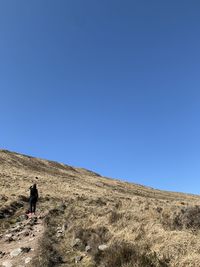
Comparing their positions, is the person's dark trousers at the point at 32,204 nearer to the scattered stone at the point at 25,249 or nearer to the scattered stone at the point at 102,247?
the scattered stone at the point at 25,249

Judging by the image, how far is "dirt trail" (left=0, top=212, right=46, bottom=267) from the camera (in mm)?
11453

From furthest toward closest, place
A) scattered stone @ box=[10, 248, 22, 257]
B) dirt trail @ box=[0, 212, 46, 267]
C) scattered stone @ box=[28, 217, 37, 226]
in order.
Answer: scattered stone @ box=[28, 217, 37, 226] < scattered stone @ box=[10, 248, 22, 257] < dirt trail @ box=[0, 212, 46, 267]

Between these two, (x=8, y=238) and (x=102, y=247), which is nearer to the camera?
(x=102, y=247)

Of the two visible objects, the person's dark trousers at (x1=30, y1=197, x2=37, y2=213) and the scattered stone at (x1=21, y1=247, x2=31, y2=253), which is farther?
the person's dark trousers at (x1=30, y1=197, x2=37, y2=213)

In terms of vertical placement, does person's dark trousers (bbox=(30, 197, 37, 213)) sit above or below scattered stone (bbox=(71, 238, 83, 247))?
above

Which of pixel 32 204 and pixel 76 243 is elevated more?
pixel 32 204

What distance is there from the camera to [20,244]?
45.2ft

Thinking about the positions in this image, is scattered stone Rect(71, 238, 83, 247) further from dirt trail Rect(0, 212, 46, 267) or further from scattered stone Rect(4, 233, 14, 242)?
scattered stone Rect(4, 233, 14, 242)

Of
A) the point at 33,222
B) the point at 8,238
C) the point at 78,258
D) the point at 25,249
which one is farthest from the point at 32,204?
the point at 78,258

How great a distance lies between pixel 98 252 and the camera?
10883mm

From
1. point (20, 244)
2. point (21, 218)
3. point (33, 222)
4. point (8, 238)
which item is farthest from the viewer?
point (21, 218)

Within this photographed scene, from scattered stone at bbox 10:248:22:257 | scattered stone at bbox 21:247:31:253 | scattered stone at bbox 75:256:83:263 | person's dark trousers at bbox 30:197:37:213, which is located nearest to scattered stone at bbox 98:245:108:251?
scattered stone at bbox 75:256:83:263

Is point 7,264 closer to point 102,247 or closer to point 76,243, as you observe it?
point 76,243

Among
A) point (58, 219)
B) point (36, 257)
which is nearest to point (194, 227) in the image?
point (36, 257)
